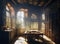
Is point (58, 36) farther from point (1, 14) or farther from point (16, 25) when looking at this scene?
point (16, 25)

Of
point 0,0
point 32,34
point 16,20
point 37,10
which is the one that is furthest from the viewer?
point 37,10

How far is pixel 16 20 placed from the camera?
1445cm

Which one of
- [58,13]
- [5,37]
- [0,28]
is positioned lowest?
[5,37]

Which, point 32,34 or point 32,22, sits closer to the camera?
point 32,34

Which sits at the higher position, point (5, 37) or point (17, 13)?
→ point (17, 13)

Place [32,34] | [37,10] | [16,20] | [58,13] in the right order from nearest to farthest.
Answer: [58,13], [32,34], [16,20], [37,10]

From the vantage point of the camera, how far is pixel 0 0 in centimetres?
779

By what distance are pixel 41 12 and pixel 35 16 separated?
98 cm

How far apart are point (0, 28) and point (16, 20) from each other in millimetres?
6847

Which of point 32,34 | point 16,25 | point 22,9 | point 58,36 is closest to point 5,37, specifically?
point 32,34

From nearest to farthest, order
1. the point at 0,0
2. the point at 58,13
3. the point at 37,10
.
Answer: the point at 58,13 → the point at 0,0 → the point at 37,10

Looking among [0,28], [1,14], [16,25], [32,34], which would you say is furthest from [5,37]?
[16,25]

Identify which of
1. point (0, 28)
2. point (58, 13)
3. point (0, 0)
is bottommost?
point (0, 28)

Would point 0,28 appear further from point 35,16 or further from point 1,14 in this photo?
point 35,16
